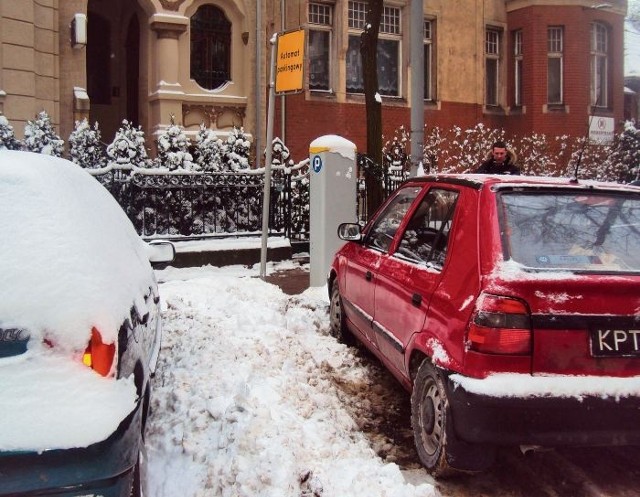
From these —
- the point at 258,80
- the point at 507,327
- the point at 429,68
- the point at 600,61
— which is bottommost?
the point at 507,327

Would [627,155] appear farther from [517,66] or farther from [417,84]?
[417,84]

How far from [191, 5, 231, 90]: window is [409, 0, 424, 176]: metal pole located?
8.10m

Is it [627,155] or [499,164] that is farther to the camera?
[627,155]

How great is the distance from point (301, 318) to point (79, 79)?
9.91m

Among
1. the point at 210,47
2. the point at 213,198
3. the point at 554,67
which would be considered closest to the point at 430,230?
the point at 213,198

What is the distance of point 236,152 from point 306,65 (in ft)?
20.5

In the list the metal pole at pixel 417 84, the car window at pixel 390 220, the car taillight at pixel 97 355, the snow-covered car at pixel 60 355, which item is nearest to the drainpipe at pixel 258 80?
the metal pole at pixel 417 84

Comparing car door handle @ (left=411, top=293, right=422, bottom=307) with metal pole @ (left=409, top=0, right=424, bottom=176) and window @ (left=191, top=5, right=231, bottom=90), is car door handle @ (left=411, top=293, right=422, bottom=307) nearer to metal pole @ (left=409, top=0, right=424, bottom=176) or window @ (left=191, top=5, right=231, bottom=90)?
metal pole @ (left=409, top=0, right=424, bottom=176)

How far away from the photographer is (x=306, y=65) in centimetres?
1808

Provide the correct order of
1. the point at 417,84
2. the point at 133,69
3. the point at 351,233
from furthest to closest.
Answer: the point at 133,69 < the point at 417,84 < the point at 351,233

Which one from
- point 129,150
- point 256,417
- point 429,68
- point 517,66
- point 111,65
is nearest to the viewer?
point 256,417

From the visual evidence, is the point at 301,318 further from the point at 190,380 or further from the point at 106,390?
the point at 106,390

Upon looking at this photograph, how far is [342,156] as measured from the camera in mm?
9055

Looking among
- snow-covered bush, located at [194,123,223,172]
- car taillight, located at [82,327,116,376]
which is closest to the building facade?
snow-covered bush, located at [194,123,223,172]
